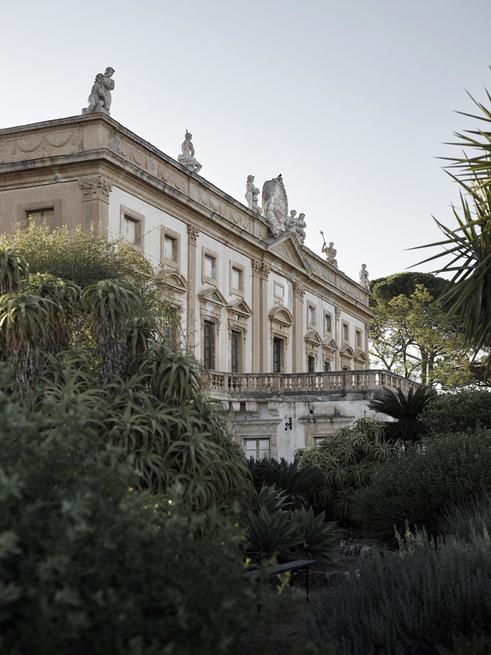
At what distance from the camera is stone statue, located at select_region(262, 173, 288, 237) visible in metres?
37.3

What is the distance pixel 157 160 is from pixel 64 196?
3.87 metres

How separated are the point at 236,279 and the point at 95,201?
9973 mm

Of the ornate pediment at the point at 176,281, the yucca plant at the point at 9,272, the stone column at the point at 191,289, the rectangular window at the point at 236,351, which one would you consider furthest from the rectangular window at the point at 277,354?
the yucca plant at the point at 9,272

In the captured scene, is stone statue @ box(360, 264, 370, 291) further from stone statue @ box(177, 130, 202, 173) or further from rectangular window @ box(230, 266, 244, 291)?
stone statue @ box(177, 130, 202, 173)

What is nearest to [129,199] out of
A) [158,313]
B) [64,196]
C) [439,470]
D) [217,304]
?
[64,196]

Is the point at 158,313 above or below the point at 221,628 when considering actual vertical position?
above

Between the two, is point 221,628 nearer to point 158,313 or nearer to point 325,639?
point 325,639

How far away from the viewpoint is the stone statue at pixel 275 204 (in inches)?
1468

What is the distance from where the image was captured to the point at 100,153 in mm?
24328

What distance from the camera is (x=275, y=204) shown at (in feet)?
125

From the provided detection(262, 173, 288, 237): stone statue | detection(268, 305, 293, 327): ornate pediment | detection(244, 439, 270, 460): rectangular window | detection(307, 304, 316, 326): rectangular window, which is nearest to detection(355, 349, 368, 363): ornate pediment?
detection(307, 304, 316, 326): rectangular window

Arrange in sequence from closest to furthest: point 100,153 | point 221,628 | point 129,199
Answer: point 221,628
point 100,153
point 129,199

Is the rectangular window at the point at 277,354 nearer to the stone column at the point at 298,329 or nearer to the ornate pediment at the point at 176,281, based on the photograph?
the stone column at the point at 298,329

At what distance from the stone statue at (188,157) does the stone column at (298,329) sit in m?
10.1
